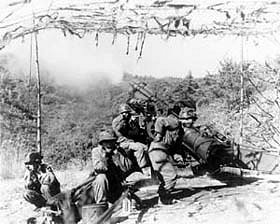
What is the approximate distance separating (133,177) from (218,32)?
13.6 feet

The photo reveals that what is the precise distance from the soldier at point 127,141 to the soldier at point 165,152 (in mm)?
135

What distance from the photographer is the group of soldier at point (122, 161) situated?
213 inches

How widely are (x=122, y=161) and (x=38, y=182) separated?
1.22m

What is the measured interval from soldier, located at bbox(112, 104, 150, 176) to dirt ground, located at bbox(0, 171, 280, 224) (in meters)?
0.60

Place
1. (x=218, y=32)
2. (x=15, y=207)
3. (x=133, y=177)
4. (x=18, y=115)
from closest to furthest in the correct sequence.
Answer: (x=218, y=32), (x=18, y=115), (x=15, y=207), (x=133, y=177)

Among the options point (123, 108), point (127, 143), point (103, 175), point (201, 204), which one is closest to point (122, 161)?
point (127, 143)

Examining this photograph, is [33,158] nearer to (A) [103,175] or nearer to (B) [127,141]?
(A) [103,175]

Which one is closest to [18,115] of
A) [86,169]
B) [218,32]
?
[86,169]

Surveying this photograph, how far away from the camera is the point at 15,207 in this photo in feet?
21.1

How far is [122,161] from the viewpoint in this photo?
636 centimetres

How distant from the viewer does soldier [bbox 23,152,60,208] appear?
5.52m

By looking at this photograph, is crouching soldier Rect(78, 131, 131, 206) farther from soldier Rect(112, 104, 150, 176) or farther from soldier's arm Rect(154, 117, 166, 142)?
soldier's arm Rect(154, 117, 166, 142)

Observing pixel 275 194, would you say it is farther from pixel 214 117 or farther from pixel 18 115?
pixel 214 117

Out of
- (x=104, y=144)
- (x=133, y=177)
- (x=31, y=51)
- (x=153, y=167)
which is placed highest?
(x=31, y=51)
